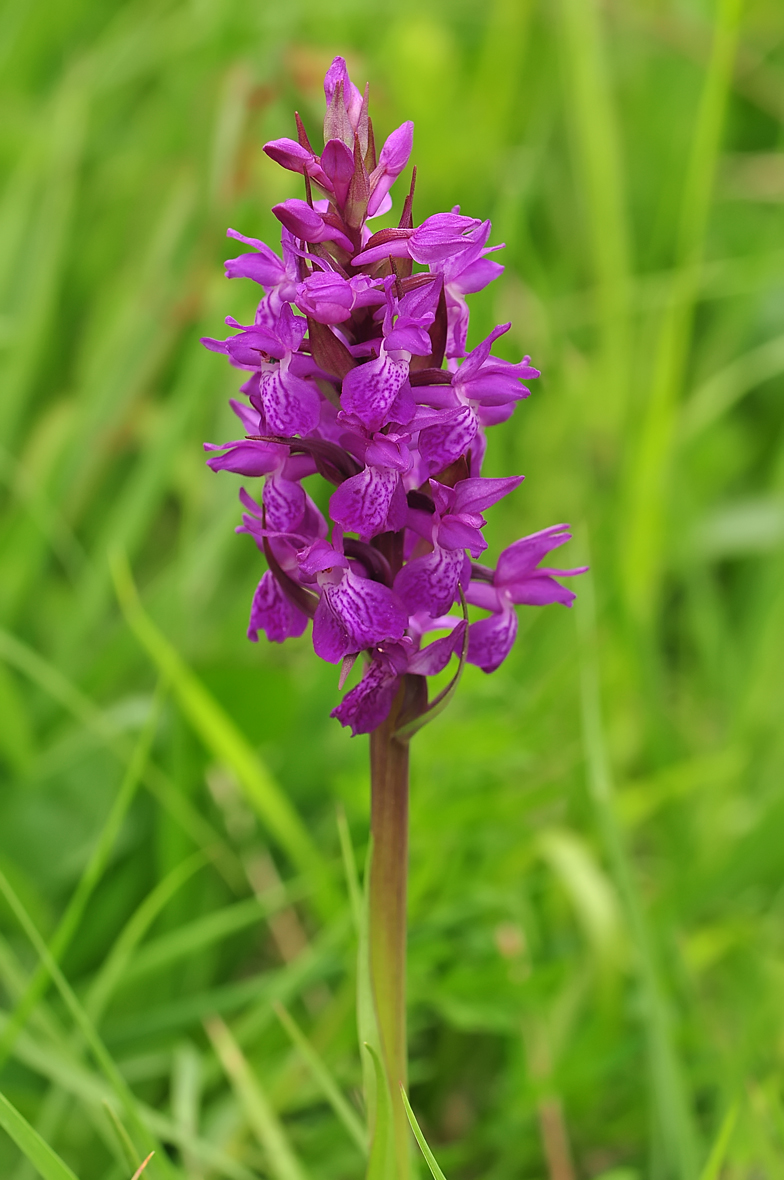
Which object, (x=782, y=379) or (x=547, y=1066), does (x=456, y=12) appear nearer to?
(x=782, y=379)

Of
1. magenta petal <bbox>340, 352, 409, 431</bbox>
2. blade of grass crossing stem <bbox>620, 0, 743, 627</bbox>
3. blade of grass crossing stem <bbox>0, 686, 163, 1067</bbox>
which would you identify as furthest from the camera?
blade of grass crossing stem <bbox>620, 0, 743, 627</bbox>

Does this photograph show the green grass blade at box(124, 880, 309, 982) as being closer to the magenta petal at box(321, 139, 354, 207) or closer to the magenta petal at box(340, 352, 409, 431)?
the magenta petal at box(340, 352, 409, 431)

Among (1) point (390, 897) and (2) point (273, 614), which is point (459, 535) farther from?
(1) point (390, 897)

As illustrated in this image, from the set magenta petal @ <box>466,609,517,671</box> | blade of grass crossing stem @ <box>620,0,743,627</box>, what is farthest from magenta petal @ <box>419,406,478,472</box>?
blade of grass crossing stem @ <box>620,0,743,627</box>

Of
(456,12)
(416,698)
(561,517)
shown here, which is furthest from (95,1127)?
(456,12)

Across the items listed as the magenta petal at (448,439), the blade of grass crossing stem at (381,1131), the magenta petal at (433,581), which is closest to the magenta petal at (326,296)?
the magenta petal at (448,439)
